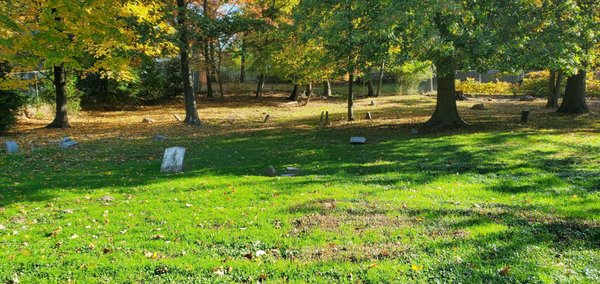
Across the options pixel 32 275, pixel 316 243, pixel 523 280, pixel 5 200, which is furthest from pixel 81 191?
pixel 523 280

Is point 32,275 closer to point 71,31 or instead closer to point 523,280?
point 523,280

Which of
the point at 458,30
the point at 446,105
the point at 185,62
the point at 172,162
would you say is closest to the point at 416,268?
the point at 172,162

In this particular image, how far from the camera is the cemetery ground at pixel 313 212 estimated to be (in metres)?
4.39

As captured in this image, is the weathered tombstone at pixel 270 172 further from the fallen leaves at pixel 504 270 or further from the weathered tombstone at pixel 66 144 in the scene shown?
the weathered tombstone at pixel 66 144

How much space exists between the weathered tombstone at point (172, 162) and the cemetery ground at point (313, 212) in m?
0.41

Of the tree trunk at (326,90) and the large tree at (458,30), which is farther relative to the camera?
the tree trunk at (326,90)

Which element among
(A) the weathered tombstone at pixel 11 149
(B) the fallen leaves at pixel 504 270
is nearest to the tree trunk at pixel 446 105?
(B) the fallen leaves at pixel 504 270

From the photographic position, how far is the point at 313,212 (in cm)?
634

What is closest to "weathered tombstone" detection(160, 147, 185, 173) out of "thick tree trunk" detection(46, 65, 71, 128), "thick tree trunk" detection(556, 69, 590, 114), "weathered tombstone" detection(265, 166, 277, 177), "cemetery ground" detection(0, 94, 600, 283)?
"cemetery ground" detection(0, 94, 600, 283)

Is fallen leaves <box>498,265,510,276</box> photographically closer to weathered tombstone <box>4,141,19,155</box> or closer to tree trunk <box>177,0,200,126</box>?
weathered tombstone <box>4,141,19,155</box>

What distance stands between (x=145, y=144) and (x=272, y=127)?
574cm

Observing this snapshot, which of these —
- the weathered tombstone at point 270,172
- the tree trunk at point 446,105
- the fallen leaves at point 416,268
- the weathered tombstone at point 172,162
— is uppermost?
the tree trunk at point 446,105

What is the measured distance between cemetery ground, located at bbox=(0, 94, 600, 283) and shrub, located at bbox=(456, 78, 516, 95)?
22.3 m

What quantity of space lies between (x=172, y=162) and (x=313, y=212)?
470 cm
